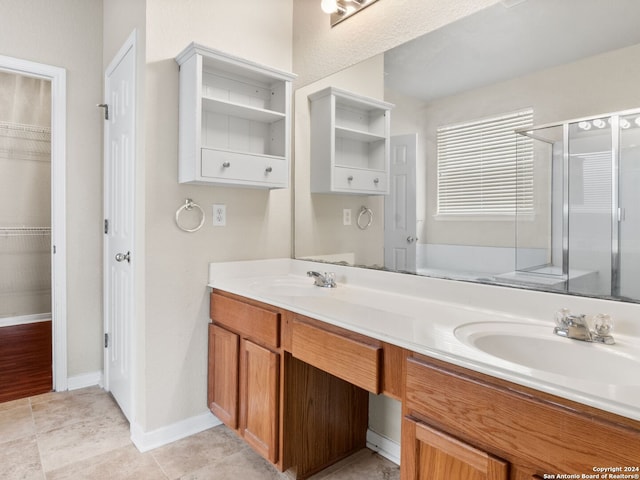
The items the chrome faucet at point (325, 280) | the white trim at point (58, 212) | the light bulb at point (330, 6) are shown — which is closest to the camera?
the chrome faucet at point (325, 280)

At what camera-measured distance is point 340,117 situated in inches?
82.6

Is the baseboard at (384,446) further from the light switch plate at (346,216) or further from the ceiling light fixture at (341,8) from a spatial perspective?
the ceiling light fixture at (341,8)

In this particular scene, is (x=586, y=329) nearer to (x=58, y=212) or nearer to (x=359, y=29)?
(x=359, y=29)

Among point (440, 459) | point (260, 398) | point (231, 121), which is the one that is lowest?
point (260, 398)

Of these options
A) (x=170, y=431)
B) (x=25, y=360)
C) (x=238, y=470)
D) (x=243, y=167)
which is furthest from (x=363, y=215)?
(x=25, y=360)

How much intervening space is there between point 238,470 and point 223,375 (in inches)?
16.5

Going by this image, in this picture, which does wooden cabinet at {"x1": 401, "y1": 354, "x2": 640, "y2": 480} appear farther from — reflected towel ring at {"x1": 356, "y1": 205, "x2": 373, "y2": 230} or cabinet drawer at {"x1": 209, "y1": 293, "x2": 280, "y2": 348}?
reflected towel ring at {"x1": 356, "y1": 205, "x2": 373, "y2": 230}

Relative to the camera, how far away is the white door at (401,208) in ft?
5.64

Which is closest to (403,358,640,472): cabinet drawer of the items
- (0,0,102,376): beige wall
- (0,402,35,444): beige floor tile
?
(0,402,35,444): beige floor tile

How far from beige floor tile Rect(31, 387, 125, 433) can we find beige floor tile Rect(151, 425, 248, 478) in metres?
0.50

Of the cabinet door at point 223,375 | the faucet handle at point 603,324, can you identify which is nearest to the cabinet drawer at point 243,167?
the cabinet door at point 223,375

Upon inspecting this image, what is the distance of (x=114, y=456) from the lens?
→ 186cm

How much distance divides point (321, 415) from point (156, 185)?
1.30 meters

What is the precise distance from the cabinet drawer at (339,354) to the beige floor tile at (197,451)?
0.79 metres
